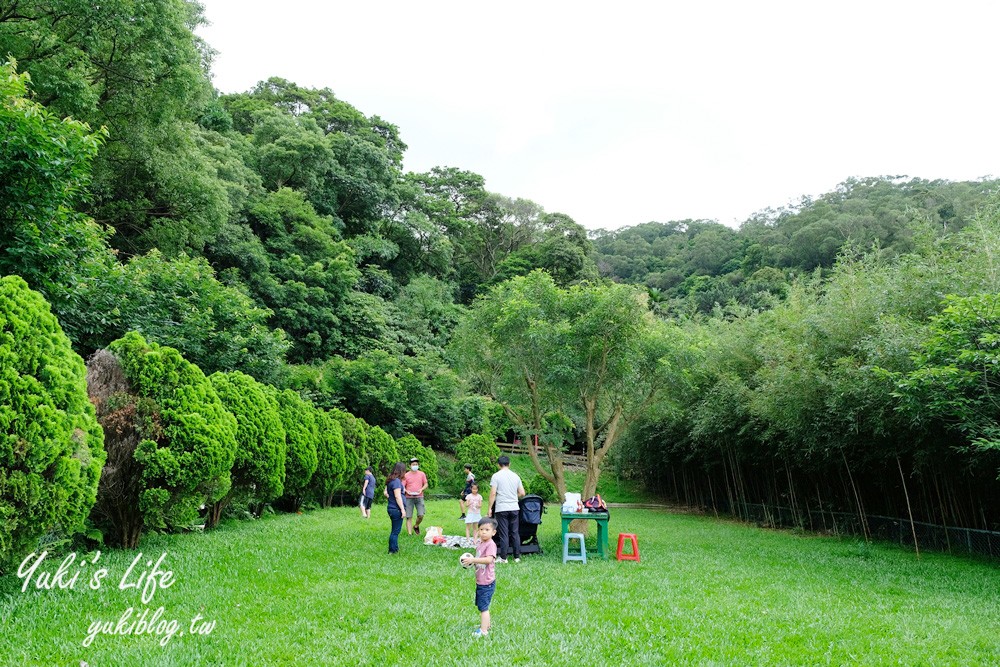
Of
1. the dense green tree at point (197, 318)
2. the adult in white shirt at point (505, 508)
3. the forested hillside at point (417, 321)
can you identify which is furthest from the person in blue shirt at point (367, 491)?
the dense green tree at point (197, 318)

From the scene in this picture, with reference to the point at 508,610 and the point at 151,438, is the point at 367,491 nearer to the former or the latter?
the point at 151,438

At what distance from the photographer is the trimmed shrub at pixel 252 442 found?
9.36m

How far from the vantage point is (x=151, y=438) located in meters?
6.73

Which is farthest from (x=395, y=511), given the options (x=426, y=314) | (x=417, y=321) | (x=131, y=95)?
(x=426, y=314)

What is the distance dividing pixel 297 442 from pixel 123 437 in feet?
16.9

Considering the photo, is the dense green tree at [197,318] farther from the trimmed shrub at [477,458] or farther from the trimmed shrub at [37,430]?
the trimmed shrub at [477,458]

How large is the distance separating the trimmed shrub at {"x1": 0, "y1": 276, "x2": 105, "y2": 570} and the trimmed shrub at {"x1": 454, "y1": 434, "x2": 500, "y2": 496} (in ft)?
55.2

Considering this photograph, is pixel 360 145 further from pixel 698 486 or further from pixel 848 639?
pixel 848 639

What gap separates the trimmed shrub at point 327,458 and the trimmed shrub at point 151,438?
6423mm

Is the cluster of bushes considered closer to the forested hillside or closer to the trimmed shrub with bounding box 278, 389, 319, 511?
the trimmed shrub with bounding box 278, 389, 319, 511

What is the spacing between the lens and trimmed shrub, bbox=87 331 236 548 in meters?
6.55

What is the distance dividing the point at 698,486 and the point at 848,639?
18099 mm

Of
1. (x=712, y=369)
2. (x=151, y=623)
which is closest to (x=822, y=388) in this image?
(x=712, y=369)

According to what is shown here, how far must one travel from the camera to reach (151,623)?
434 cm
